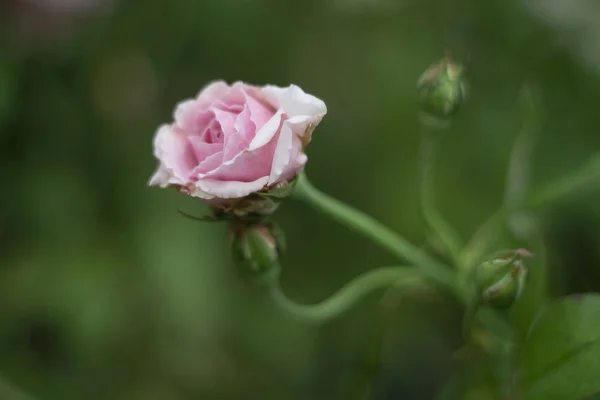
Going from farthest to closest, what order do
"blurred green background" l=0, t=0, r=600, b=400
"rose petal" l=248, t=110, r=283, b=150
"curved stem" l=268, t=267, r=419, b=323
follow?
"blurred green background" l=0, t=0, r=600, b=400
"curved stem" l=268, t=267, r=419, b=323
"rose petal" l=248, t=110, r=283, b=150

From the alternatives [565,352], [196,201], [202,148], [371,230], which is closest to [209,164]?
[202,148]

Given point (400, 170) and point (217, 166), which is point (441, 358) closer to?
point (400, 170)

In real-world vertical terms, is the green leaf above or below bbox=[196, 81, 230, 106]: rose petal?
below

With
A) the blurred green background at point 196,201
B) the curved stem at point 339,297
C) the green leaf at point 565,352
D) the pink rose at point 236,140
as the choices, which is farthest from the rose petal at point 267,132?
the blurred green background at point 196,201

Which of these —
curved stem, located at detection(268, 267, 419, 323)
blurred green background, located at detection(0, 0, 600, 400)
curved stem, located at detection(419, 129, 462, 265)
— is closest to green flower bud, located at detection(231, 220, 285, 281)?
curved stem, located at detection(268, 267, 419, 323)

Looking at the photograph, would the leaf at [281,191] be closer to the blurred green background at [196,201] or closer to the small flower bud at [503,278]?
the small flower bud at [503,278]

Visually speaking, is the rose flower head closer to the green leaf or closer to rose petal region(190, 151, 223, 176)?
rose petal region(190, 151, 223, 176)

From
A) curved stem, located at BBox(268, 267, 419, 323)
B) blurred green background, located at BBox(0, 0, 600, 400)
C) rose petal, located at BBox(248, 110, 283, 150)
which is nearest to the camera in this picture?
rose petal, located at BBox(248, 110, 283, 150)
